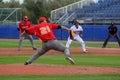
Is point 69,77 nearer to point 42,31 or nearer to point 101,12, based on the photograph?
point 42,31

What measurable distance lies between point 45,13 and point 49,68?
194 feet

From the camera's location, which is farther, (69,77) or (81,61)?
(81,61)

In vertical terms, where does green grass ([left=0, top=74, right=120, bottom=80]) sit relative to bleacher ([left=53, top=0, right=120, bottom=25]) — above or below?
above

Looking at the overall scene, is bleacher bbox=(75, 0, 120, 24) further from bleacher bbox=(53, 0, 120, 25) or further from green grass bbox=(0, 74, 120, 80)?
green grass bbox=(0, 74, 120, 80)

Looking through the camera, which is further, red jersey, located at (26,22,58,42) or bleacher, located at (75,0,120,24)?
bleacher, located at (75,0,120,24)

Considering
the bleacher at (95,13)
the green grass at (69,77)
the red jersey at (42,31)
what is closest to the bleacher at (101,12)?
the bleacher at (95,13)

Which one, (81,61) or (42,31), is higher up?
(42,31)

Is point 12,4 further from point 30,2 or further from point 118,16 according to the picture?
point 118,16

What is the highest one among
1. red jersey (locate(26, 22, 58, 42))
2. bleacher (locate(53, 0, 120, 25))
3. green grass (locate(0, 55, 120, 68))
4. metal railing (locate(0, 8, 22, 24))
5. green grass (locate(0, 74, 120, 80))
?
red jersey (locate(26, 22, 58, 42))

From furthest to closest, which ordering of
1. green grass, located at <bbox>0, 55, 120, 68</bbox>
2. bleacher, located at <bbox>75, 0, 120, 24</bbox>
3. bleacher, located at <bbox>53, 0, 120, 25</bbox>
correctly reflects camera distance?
bleacher, located at <bbox>53, 0, 120, 25</bbox> < bleacher, located at <bbox>75, 0, 120, 24</bbox> < green grass, located at <bbox>0, 55, 120, 68</bbox>

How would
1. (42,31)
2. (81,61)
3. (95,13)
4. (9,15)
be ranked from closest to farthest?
1. (42,31)
2. (81,61)
3. (95,13)
4. (9,15)

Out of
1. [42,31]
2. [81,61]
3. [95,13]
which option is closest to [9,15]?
[95,13]

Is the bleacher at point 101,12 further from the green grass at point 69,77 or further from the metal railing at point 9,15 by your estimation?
the green grass at point 69,77

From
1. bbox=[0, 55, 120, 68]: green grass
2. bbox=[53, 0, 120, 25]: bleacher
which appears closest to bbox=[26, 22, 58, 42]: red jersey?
bbox=[0, 55, 120, 68]: green grass
